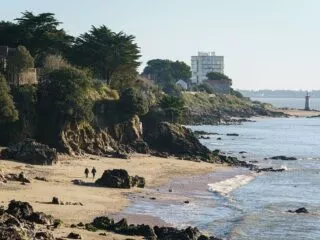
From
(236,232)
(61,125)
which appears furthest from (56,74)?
(236,232)

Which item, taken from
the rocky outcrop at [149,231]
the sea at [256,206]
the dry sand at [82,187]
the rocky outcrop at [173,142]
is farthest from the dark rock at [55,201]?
the rocky outcrop at [173,142]

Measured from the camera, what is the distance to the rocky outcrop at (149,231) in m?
31.5

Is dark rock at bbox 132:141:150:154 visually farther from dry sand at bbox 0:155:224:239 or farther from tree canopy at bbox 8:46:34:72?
tree canopy at bbox 8:46:34:72

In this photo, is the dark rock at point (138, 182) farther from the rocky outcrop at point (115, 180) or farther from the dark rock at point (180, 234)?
the dark rock at point (180, 234)

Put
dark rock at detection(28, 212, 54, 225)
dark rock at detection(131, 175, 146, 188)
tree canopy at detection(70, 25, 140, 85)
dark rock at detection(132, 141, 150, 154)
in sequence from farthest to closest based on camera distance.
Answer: tree canopy at detection(70, 25, 140, 85) < dark rock at detection(132, 141, 150, 154) < dark rock at detection(131, 175, 146, 188) < dark rock at detection(28, 212, 54, 225)

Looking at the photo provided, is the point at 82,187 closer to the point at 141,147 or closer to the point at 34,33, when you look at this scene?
the point at 141,147

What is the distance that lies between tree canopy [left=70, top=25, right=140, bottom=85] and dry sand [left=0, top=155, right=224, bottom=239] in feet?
72.3

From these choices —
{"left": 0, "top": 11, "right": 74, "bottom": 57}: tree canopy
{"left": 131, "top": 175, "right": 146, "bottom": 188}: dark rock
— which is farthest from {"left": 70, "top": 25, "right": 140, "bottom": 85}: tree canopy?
{"left": 131, "top": 175, "right": 146, "bottom": 188}: dark rock

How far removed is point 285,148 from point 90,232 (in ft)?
246

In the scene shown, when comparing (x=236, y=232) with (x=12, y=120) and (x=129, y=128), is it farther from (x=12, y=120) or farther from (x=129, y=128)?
(x=129, y=128)

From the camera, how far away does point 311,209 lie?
46.9 metres

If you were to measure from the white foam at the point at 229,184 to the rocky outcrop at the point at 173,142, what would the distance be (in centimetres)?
1093

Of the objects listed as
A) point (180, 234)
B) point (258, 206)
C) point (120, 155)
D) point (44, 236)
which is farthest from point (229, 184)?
point (44, 236)

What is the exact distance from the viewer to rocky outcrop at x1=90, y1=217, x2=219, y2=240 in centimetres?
→ 3152
